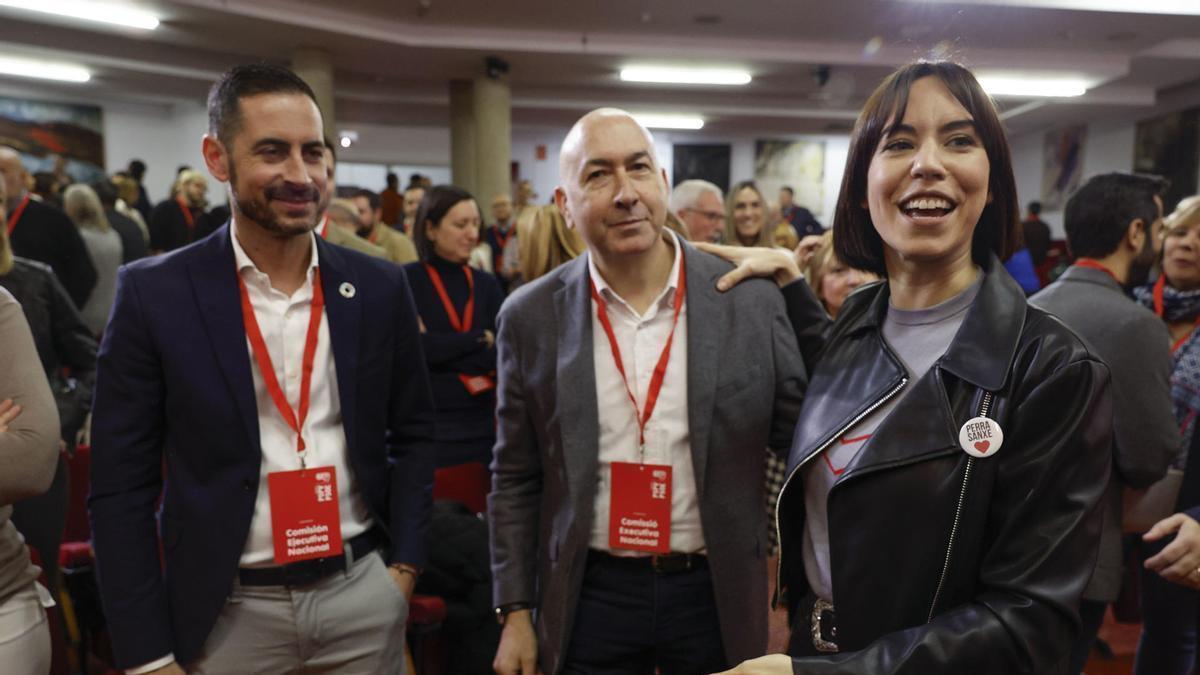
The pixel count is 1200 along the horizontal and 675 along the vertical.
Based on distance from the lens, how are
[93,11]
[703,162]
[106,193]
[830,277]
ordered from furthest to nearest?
[703,162] < [93,11] < [106,193] < [830,277]

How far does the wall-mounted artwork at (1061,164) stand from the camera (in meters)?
13.5

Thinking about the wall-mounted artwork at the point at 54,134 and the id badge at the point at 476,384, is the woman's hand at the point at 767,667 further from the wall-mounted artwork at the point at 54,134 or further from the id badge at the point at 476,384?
the wall-mounted artwork at the point at 54,134

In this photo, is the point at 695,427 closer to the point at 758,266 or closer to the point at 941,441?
the point at 758,266

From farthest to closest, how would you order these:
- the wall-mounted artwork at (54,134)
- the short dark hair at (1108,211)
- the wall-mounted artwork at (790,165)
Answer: the wall-mounted artwork at (790,165)
the wall-mounted artwork at (54,134)
the short dark hair at (1108,211)

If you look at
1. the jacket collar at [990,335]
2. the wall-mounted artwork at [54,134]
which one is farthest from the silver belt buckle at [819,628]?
the wall-mounted artwork at [54,134]

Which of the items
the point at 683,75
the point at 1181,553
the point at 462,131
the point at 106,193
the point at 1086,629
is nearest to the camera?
the point at 1181,553

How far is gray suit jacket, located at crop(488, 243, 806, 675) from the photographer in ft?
4.99

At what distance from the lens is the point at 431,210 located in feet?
11.6

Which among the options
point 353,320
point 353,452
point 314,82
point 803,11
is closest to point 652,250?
point 353,320

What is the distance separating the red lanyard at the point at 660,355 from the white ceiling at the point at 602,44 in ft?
22.3

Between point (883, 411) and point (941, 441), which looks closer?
point (941, 441)

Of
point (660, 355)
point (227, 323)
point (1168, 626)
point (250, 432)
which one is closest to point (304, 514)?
point (250, 432)

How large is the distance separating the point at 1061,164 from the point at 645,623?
15.4 m

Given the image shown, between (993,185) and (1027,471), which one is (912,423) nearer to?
(1027,471)
